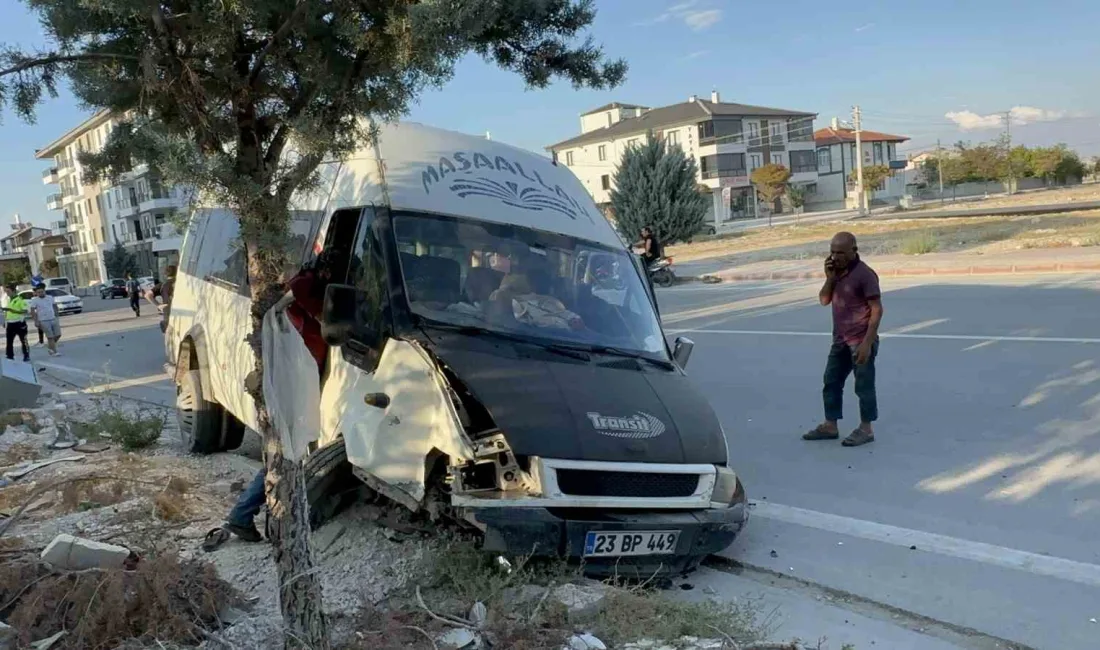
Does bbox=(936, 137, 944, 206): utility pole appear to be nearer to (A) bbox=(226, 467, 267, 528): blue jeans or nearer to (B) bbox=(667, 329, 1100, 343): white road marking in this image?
(B) bbox=(667, 329, 1100, 343): white road marking

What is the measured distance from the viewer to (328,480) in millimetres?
4793

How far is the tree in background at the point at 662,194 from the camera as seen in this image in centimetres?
2878

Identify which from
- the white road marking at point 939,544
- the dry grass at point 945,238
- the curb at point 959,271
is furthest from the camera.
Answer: the dry grass at point 945,238

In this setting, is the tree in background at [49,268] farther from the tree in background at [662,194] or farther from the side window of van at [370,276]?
the side window of van at [370,276]

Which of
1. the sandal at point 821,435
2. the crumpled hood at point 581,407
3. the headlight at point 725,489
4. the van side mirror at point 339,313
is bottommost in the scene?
the sandal at point 821,435

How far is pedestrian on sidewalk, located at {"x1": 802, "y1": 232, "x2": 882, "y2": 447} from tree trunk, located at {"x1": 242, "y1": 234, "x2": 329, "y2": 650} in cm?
471

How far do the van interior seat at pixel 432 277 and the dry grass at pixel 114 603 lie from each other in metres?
1.83

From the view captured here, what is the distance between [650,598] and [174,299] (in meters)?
6.27

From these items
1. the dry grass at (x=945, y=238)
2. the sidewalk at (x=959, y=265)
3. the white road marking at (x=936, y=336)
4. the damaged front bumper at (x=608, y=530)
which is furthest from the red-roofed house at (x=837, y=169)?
the damaged front bumper at (x=608, y=530)

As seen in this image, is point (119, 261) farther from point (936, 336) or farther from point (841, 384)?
point (841, 384)

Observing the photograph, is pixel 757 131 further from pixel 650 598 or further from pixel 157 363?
pixel 650 598

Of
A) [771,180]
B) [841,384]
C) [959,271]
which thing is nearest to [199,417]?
[841,384]

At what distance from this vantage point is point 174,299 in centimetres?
859

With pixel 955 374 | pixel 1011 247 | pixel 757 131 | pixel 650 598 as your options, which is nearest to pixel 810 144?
pixel 757 131
